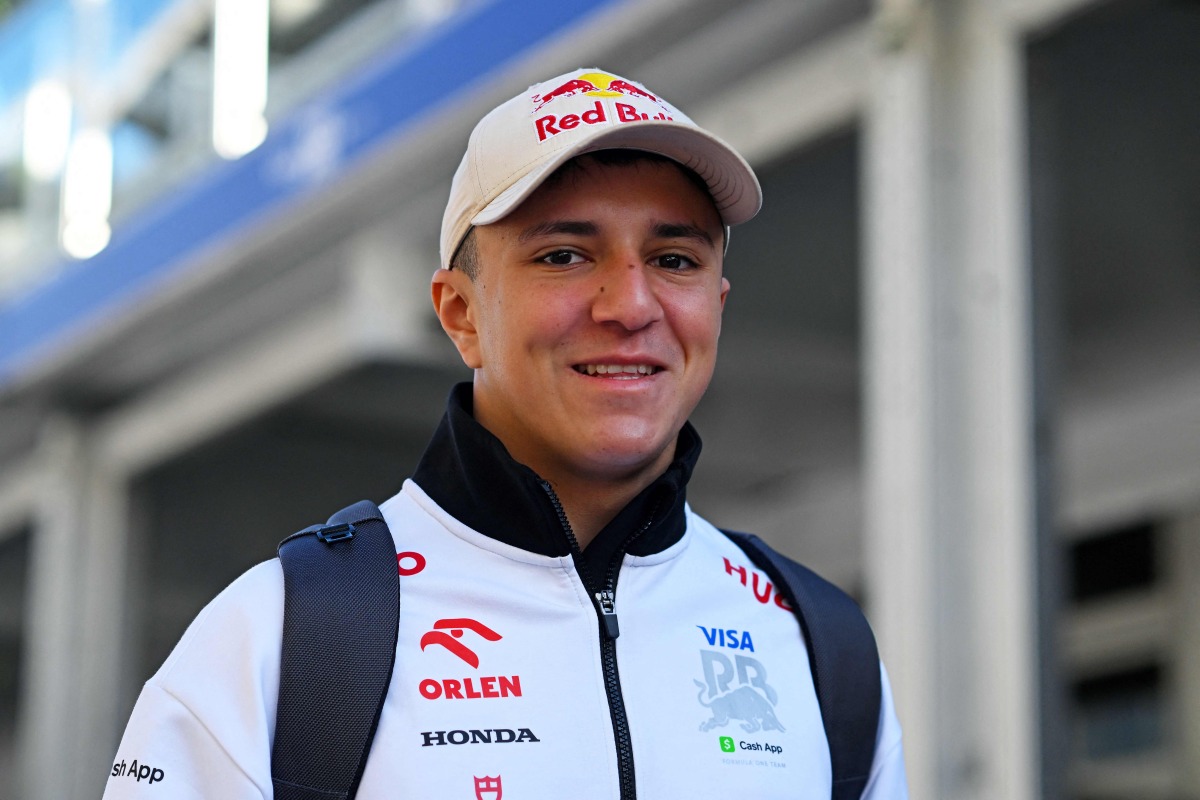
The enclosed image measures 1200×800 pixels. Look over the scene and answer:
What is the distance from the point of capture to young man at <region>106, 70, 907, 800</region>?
71.1 inches

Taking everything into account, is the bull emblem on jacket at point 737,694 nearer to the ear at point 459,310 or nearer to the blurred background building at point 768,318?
the ear at point 459,310

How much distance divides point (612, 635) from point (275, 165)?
5.31m

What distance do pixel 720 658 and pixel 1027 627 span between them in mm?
2110

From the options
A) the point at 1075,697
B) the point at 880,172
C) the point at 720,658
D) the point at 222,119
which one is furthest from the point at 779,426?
the point at 720,658

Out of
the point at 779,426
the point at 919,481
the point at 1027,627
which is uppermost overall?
the point at 779,426

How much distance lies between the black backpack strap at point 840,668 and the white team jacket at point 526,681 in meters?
0.02

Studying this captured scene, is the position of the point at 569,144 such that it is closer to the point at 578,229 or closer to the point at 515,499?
the point at 578,229

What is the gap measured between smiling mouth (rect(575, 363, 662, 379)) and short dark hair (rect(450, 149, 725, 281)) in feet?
0.63

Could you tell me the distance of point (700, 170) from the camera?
1979 millimetres

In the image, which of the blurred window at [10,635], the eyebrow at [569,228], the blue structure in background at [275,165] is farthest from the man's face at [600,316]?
the blurred window at [10,635]

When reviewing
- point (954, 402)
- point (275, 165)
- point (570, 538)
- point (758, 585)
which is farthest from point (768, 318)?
point (570, 538)

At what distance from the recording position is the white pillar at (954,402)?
3.98 m

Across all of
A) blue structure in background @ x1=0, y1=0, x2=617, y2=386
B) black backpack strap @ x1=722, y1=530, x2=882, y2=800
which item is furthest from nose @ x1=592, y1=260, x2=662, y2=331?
blue structure in background @ x1=0, y1=0, x2=617, y2=386

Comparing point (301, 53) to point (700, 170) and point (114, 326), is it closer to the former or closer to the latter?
point (114, 326)
